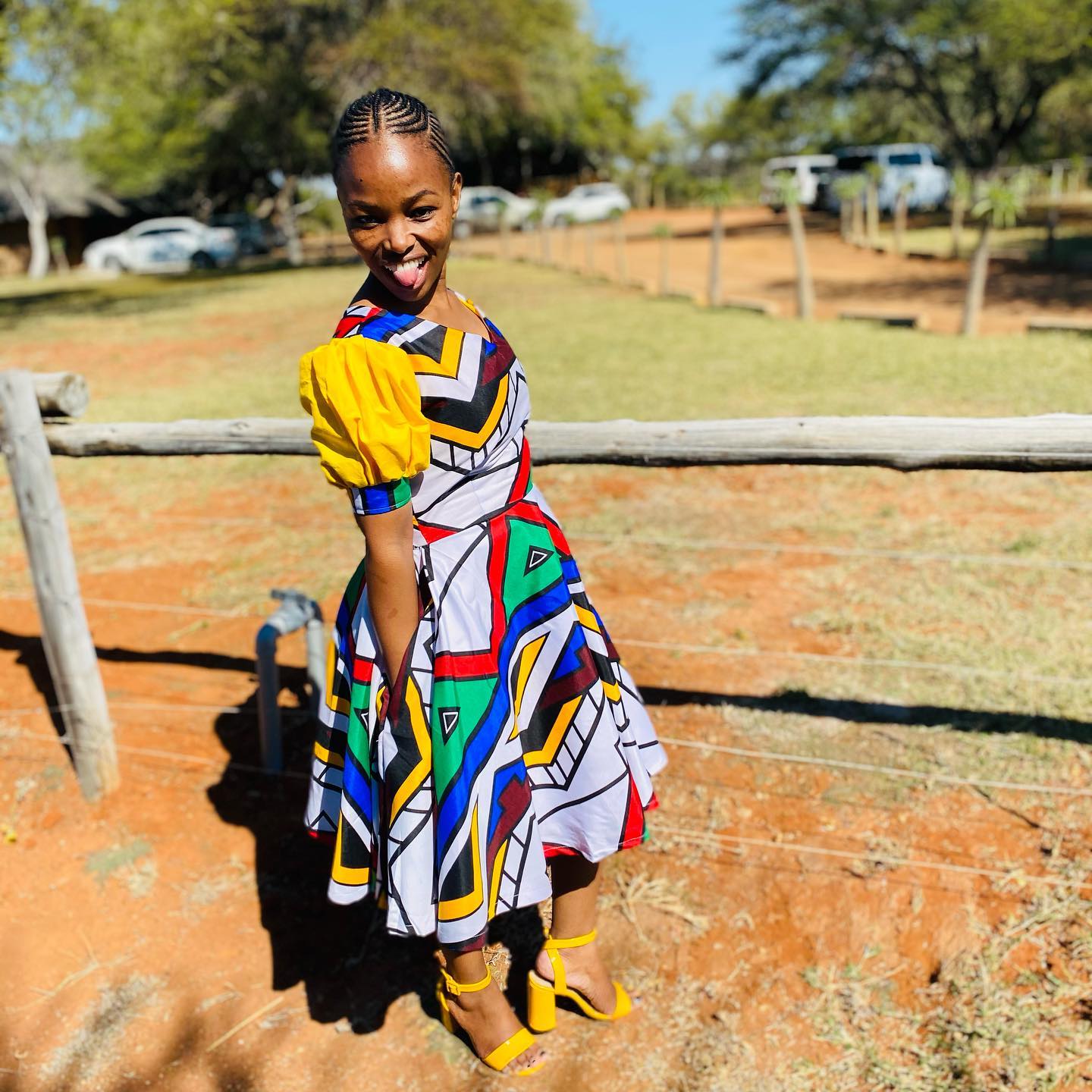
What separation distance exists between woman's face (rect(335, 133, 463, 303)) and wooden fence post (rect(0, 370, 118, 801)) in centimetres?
162

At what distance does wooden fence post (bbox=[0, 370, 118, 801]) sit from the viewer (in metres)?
3.03

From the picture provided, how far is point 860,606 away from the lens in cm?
468

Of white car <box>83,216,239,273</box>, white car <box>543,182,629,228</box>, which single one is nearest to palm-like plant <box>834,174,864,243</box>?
white car <box>543,182,629,228</box>

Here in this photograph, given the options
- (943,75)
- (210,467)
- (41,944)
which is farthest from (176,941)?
(943,75)

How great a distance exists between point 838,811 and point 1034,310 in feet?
42.9

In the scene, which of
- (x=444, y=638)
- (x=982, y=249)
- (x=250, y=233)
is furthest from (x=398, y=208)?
(x=250, y=233)

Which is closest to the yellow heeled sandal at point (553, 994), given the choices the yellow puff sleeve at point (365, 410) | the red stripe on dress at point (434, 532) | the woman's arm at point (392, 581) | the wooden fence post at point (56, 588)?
the woman's arm at point (392, 581)

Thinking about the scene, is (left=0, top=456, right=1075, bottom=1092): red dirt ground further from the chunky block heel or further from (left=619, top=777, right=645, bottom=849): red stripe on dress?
(left=619, top=777, right=645, bottom=849): red stripe on dress

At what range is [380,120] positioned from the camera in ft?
5.86

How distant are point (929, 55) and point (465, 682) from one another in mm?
23321

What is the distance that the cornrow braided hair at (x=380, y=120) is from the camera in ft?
5.86

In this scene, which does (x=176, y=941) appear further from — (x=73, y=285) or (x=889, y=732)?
(x=73, y=285)

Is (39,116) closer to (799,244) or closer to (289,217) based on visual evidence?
(289,217)

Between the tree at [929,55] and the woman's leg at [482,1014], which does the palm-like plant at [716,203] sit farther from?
the woman's leg at [482,1014]
